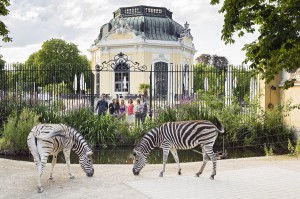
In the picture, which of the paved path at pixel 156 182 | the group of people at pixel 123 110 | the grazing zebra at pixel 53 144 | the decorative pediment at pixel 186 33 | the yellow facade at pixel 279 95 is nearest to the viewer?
the paved path at pixel 156 182

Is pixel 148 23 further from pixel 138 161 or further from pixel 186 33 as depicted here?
pixel 138 161

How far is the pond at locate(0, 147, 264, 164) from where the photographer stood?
1064 centimetres

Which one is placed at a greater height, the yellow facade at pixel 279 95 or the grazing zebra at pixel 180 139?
the yellow facade at pixel 279 95

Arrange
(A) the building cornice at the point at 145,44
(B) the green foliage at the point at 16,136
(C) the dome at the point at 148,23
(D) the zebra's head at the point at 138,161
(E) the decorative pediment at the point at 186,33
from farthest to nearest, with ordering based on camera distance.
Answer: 1. (E) the decorative pediment at the point at 186,33
2. (C) the dome at the point at 148,23
3. (A) the building cornice at the point at 145,44
4. (B) the green foliage at the point at 16,136
5. (D) the zebra's head at the point at 138,161

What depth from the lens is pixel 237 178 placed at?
7.83 m

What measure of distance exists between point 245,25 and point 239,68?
805cm

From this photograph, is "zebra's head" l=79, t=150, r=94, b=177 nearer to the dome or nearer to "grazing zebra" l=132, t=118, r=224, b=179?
"grazing zebra" l=132, t=118, r=224, b=179

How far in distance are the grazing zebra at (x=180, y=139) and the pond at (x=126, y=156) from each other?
2.35 m

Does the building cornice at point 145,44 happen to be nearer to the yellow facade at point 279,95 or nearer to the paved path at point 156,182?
the yellow facade at point 279,95

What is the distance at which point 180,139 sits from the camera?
8055 millimetres

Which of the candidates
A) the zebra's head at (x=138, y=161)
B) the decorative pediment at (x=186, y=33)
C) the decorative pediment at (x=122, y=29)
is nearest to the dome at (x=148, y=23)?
the decorative pediment at (x=122, y=29)

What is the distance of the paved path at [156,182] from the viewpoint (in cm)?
670

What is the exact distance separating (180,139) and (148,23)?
35307 mm

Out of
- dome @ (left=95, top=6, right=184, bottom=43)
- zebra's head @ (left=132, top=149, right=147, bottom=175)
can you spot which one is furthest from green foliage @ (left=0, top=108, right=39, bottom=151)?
dome @ (left=95, top=6, right=184, bottom=43)
